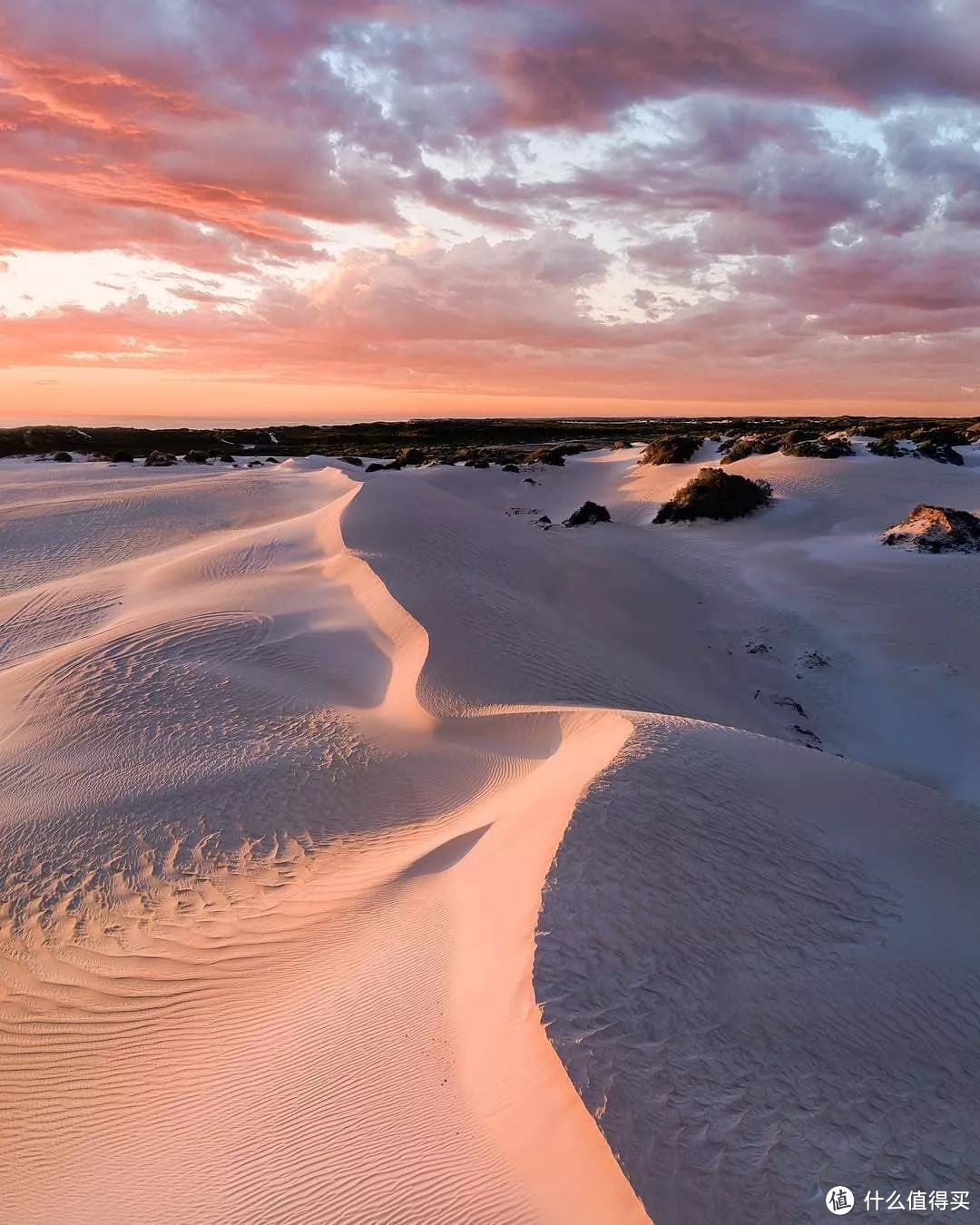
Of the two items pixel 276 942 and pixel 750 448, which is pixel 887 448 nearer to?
pixel 750 448

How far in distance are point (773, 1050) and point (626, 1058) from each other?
843 millimetres

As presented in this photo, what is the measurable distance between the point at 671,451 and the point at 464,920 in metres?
26.4

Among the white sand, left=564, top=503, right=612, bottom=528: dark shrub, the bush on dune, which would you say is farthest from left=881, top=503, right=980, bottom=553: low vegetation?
the bush on dune

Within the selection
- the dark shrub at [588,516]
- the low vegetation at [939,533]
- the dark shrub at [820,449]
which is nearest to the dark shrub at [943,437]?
the dark shrub at [820,449]

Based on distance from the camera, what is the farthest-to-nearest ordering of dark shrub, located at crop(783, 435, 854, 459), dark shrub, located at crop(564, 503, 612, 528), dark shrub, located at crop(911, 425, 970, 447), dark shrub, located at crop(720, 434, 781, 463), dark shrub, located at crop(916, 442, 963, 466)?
1. dark shrub, located at crop(911, 425, 970, 447)
2. dark shrub, located at crop(720, 434, 781, 463)
3. dark shrub, located at crop(916, 442, 963, 466)
4. dark shrub, located at crop(783, 435, 854, 459)
5. dark shrub, located at crop(564, 503, 612, 528)

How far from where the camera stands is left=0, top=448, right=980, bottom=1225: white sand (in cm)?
330

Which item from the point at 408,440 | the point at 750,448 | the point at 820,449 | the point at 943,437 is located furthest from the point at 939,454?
the point at 408,440

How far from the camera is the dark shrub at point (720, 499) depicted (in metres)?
20.9

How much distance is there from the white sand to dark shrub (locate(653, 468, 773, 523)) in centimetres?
932

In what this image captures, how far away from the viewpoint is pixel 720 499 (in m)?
20.9

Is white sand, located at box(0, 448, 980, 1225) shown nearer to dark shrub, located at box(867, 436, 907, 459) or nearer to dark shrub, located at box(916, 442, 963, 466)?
dark shrub, located at box(867, 436, 907, 459)

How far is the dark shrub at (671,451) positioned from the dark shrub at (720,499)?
7.45 meters

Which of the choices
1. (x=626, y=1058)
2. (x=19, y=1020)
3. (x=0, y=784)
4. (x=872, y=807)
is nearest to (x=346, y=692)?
(x=0, y=784)

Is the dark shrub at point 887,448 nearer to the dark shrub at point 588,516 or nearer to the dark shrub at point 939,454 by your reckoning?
the dark shrub at point 939,454
